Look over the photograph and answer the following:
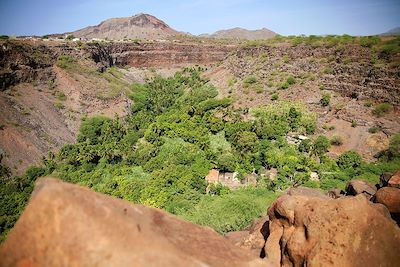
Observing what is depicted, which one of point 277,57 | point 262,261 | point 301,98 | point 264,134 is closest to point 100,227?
point 262,261

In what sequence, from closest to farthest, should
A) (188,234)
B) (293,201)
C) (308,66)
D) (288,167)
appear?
(188,234) < (293,201) < (288,167) < (308,66)

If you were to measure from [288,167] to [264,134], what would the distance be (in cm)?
845

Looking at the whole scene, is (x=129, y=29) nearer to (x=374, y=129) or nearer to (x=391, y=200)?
(x=374, y=129)

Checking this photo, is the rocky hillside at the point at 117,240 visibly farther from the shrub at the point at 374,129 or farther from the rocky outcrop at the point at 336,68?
the rocky outcrop at the point at 336,68

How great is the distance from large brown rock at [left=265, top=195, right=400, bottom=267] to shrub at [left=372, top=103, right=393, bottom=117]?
121 ft

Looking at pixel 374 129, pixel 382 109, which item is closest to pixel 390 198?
pixel 374 129

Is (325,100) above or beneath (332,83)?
beneath

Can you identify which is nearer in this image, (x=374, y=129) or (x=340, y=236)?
(x=340, y=236)

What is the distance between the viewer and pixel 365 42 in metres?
58.1

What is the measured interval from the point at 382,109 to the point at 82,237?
46867mm

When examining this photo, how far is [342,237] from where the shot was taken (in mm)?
11117

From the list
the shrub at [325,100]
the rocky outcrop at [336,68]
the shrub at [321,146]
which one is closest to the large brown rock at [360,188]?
the shrub at [321,146]

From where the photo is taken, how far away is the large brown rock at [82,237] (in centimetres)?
596

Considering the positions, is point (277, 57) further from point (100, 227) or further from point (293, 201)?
point (100, 227)
